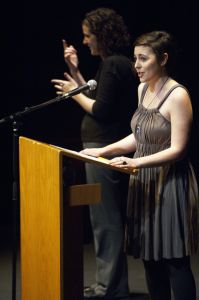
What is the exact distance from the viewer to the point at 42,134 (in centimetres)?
548

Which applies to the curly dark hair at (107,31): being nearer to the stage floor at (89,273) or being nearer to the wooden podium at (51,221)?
the wooden podium at (51,221)

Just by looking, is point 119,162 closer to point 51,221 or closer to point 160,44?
point 51,221

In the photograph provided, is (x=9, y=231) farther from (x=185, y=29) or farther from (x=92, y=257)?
(x=185, y=29)

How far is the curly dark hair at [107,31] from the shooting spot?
12.6ft

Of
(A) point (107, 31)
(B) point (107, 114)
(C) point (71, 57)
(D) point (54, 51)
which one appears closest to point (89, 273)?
(B) point (107, 114)

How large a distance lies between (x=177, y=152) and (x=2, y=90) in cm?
273

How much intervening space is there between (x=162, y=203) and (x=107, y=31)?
4.04ft

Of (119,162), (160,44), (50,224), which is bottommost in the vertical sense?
(50,224)

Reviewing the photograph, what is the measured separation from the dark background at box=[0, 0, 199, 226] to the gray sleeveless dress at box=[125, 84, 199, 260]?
1971 millimetres

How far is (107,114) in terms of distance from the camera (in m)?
3.86

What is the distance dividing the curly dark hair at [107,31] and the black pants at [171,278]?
4.35 ft

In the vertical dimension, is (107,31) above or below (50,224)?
above

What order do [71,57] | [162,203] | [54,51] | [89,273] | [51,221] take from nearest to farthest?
[51,221] < [162,203] < [71,57] < [89,273] < [54,51]

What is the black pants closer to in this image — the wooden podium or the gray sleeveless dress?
the gray sleeveless dress
